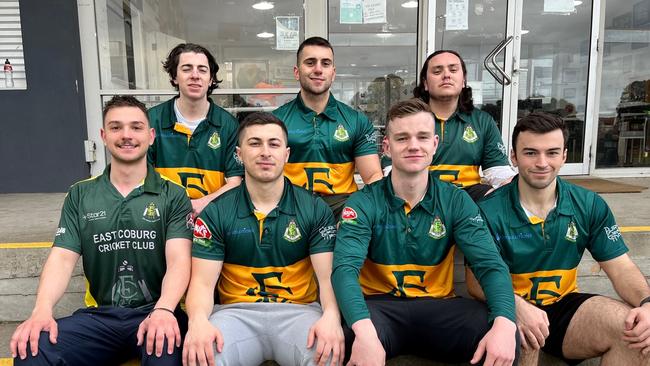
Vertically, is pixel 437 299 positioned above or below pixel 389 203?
below

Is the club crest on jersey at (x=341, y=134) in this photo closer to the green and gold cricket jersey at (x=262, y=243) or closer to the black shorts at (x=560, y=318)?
the green and gold cricket jersey at (x=262, y=243)

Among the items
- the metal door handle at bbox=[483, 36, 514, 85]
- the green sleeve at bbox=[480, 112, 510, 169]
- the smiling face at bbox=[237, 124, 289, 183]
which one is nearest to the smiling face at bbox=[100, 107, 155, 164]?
the smiling face at bbox=[237, 124, 289, 183]

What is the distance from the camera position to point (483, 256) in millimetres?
1953

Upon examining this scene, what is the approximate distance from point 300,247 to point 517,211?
3.25ft

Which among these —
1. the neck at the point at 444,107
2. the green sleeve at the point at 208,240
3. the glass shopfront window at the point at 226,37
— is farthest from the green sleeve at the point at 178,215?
the glass shopfront window at the point at 226,37

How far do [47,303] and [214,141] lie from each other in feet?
3.98

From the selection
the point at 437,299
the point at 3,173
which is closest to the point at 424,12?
the point at 437,299

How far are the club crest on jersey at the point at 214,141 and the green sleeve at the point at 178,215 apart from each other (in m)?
0.52

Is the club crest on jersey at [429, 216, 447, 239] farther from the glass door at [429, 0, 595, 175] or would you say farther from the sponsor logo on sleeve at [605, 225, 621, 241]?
the glass door at [429, 0, 595, 175]

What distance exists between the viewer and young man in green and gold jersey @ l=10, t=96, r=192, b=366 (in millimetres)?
1978

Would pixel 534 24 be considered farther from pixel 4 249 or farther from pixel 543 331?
pixel 4 249

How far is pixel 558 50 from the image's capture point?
5332 mm

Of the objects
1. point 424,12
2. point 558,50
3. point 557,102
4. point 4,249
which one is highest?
point 424,12

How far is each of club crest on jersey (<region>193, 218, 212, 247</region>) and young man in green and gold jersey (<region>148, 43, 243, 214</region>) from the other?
657mm
